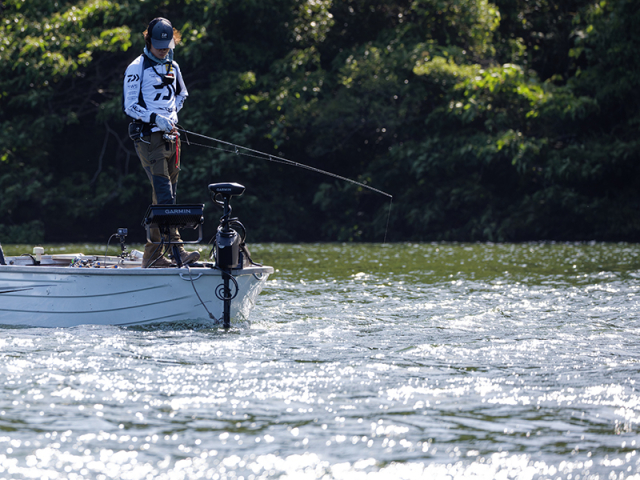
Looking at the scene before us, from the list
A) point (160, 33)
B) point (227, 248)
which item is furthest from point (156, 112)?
point (227, 248)

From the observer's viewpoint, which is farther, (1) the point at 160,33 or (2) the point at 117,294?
(1) the point at 160,33

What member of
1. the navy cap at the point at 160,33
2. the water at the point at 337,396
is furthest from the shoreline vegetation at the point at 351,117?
the navy cap at the point at 160,33

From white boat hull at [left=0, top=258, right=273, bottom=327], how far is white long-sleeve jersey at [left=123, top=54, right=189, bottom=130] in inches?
59.8

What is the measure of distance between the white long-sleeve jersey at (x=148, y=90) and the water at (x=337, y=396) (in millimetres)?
2043

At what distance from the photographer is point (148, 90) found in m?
8.44

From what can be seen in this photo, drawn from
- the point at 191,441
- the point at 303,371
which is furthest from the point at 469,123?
the point at 191,441

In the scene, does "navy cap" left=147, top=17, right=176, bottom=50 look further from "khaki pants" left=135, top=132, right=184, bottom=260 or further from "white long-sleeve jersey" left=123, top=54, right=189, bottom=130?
"khaki pants" left=135, top=132, right=184, bottom=260

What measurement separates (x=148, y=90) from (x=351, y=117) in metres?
18.2

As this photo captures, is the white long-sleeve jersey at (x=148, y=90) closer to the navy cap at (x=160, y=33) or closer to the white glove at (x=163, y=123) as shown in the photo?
the white glove at (x=163, y=123)

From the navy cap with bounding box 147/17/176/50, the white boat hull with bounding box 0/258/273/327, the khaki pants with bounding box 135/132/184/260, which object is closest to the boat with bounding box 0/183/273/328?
the white boat hull with bounding box 0/258/273/327

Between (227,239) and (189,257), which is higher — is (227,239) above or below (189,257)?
above

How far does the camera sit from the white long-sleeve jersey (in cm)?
837

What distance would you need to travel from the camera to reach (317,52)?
28641 mm

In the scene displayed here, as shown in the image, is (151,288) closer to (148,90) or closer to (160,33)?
(148,90)
